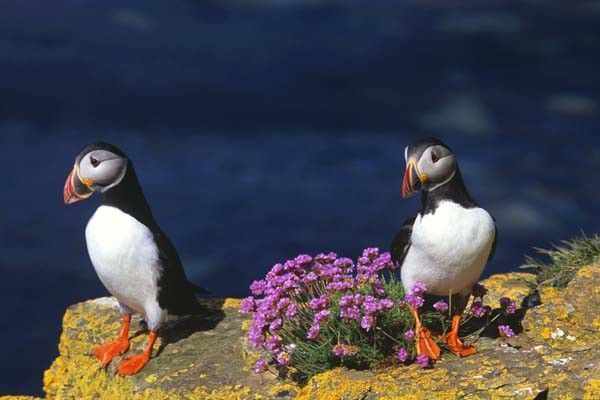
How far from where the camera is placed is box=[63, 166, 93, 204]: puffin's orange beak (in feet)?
26.5

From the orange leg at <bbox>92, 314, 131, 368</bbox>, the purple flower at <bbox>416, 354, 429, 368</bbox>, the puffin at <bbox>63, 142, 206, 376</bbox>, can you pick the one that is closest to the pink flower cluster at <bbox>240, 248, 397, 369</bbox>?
the purple flower at <bbox>416, 354, 429, 368</bbox>

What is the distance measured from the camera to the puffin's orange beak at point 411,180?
720cm

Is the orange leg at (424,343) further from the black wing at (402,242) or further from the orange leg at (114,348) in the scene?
the orange leg at (114,348)

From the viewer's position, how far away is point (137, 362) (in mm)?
8328

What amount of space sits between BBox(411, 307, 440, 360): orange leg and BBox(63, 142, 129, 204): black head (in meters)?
2.51

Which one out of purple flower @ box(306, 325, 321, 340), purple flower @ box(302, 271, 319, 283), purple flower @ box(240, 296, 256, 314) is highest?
purple flower @ box(302, 271, 319, 283)

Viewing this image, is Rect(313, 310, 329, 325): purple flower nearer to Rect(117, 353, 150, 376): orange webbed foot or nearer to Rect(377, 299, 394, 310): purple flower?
Rect(377, 299, 394, 310): purple flower

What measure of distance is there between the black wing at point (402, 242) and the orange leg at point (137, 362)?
209 centimetres

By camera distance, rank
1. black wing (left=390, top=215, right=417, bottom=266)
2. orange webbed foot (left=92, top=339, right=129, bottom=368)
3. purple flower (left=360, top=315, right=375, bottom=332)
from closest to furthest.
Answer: purple flower (left=360, top=315, right=375, bottom=332) < black wing (left=390, top=215, right=417, bottom=266) < orange webbed foot (left=92, top=339, right=129, bottom=368)

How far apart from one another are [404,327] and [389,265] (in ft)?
1.77

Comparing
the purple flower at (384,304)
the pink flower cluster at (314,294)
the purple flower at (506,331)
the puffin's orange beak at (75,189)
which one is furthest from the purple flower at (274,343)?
the puffin's orange beak at (75,189)

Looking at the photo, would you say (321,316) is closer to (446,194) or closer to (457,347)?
(457,347)

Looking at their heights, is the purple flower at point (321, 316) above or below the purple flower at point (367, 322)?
above

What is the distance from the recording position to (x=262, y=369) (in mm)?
7648
